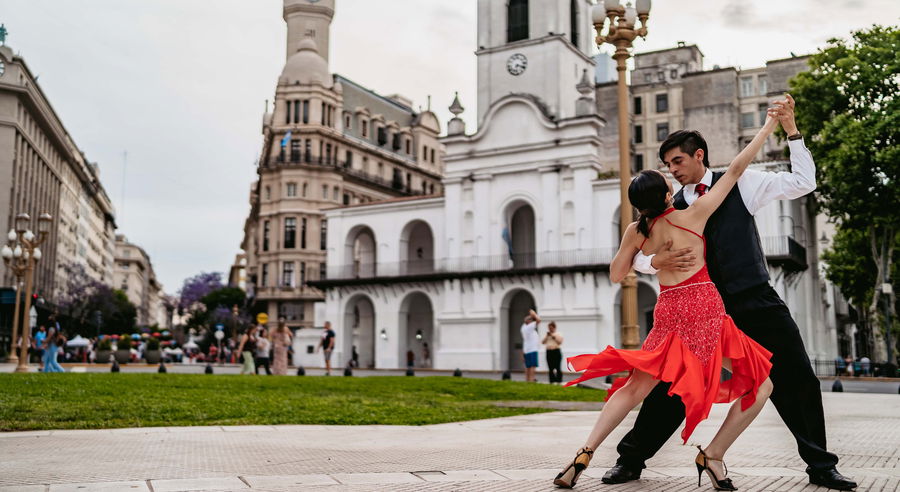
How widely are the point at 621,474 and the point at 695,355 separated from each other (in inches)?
31.1

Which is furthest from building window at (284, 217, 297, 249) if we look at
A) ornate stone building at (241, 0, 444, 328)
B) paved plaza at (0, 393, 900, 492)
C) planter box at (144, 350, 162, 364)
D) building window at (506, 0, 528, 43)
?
paved plaza at (0, 393, 900, 492)

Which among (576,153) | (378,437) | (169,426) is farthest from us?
(576,153)

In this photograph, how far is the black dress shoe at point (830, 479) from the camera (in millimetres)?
4211

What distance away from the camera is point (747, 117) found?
61656 mm

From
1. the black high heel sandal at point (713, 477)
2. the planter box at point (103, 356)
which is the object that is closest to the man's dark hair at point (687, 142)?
the black high heel sandal at point (713, 477)

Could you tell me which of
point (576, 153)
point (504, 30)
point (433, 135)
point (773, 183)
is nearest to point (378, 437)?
point (773, 183)

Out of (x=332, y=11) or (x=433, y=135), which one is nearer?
(x=332, y=11)

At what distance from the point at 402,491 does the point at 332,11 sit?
7350cm

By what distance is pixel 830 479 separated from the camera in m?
4.29

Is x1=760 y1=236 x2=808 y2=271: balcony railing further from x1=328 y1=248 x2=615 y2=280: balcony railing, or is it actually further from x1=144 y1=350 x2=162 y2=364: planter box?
x1=144 y1=350 x2=162 y2=364: planter box

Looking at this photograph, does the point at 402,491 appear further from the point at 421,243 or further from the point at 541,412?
the point at 421,243

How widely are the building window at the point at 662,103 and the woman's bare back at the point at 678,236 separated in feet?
197

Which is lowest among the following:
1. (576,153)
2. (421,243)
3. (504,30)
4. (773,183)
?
(773,183)

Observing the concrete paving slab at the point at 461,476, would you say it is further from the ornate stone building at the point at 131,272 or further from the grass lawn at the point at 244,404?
the ornate stone building at the point at 131,272
